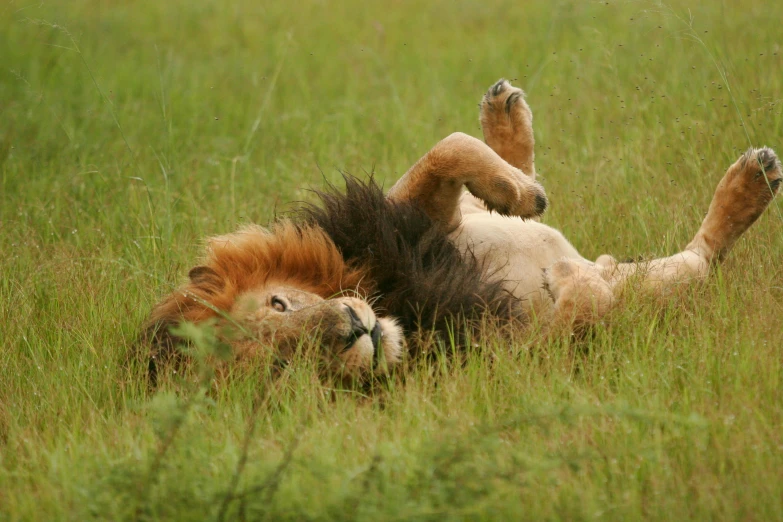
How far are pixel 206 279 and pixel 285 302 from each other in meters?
0.39

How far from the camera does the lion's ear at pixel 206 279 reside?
3395 mm

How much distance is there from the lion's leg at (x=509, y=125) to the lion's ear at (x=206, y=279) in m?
1.69

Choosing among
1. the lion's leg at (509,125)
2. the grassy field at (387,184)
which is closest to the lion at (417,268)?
the grassy field at (387,184)

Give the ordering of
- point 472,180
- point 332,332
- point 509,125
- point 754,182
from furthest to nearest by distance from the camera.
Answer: point 509,125 < point 754,182 < point 472,180 < point 332,332

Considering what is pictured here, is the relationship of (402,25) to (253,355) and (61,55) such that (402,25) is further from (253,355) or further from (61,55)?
(253,355)

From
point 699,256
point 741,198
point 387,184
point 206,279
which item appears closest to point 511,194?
point 699,256

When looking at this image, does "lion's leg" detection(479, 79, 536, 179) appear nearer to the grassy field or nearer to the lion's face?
the grassy field

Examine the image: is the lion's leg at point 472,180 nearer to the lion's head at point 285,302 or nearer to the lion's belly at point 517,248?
the lion's belly at point 517,248

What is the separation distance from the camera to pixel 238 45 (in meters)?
8.59

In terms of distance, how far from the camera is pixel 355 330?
9.57 feet

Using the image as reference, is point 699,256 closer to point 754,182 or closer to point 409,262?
point 754,182

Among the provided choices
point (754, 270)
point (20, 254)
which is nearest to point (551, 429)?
point (754, 270)

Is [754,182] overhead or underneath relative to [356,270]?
overhead

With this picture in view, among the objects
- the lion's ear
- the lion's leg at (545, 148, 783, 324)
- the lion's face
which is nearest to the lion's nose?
the lion's face
